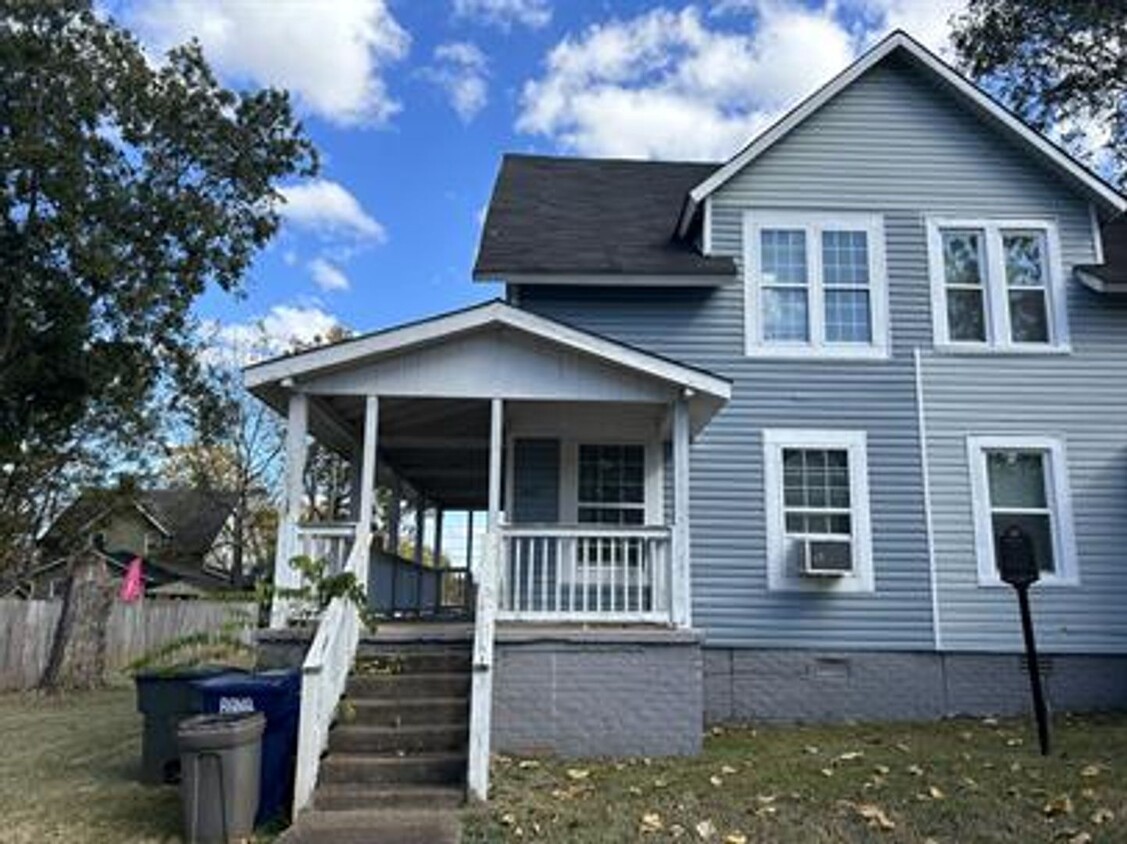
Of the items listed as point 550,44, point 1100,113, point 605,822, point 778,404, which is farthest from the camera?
point 1100,113

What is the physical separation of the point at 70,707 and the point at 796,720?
10.1 m

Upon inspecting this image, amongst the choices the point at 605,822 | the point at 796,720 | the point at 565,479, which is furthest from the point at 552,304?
the point at 605,822

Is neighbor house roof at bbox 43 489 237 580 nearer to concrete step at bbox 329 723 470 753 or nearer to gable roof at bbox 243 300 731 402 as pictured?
Answer: gable roof at bbox 243 300 731 402

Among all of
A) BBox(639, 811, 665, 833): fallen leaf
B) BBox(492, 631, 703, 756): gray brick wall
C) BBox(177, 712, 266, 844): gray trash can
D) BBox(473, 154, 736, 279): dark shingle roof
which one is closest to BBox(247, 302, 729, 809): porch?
BBox(492, 631, 703, 756): gray brick wall

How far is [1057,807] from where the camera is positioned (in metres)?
6.26

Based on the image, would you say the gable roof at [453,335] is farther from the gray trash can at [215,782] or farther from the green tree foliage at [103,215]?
the green tree foliage at [103,215]

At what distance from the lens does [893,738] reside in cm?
927

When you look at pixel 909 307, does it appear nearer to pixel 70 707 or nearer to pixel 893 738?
pixel 893 738

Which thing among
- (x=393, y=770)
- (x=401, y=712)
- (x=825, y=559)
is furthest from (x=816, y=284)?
(x=393, y=770)

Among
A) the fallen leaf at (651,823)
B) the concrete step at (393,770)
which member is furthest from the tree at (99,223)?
the fallen leaf at (651,823)

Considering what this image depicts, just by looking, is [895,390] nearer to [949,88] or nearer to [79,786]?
[949,88]

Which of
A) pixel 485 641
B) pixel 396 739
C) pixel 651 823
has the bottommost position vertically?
pixel 651 823

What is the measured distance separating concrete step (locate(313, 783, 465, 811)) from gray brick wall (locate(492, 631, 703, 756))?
5.34 feet

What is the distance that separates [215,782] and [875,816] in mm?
4342
